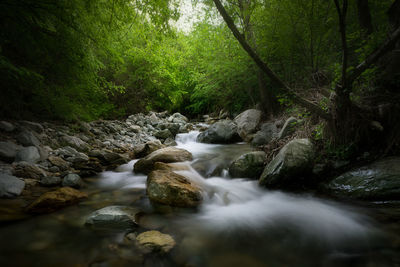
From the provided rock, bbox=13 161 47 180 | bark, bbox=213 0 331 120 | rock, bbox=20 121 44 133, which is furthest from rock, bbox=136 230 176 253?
rock, bbox=20 121 44 133

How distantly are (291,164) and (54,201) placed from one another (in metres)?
3.67

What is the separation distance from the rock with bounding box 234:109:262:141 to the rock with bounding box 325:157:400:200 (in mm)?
4523

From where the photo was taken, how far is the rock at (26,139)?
4.07 metres

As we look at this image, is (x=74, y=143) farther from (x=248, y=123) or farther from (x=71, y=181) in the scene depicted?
(x=248, y=123)

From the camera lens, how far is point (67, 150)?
15.1 feet

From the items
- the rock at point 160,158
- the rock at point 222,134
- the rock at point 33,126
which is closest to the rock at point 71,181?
the rock at point 160,158

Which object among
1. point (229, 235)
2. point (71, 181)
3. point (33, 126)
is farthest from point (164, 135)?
point (229, 235)

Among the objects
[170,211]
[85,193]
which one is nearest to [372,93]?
[170,211]

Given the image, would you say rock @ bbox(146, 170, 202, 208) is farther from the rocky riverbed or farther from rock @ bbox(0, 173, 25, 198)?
rock @ bbox(0, 173, 25, 198)

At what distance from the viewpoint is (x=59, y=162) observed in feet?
13.2

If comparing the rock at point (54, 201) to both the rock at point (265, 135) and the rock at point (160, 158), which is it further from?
the rock at point (265, 135)

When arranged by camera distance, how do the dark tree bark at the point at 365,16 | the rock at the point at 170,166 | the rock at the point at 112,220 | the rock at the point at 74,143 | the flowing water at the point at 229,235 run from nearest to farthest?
the flowing water at the point at 229,235
the rock at the point at 112,220
the dark tree bark at the point at 365,16
the rock at the point at 170,166
the rock at the point at 74,143

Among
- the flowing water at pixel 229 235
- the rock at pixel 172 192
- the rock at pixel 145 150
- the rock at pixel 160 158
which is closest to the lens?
the flowing water at pixel 229 235

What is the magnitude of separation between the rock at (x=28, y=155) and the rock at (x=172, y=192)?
8.38ft
